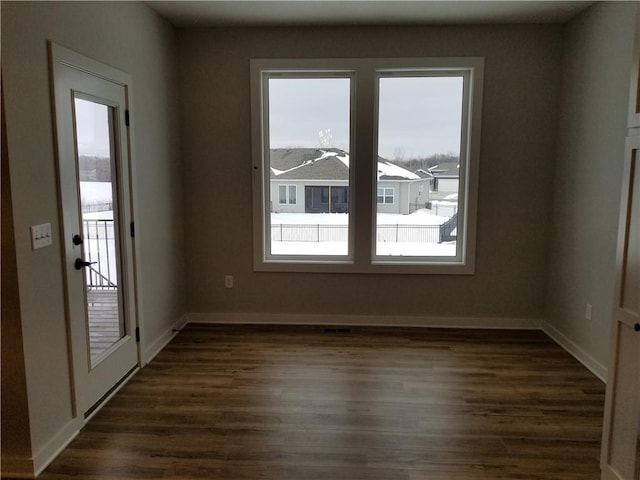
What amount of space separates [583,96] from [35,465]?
14.2 ft

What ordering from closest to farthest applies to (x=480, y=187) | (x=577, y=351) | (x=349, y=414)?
(x=349, y=414)
(x=577, y=351)
(x=480, y=187)

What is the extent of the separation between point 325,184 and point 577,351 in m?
2.54

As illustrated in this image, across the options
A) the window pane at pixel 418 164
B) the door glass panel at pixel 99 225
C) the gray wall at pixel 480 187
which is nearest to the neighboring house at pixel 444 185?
the window pane at pixel 418 164

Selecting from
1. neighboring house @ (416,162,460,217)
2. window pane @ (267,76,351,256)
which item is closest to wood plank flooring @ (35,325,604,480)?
window pane @ (267,76,351,256)

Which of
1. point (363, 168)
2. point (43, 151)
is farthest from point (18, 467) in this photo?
point (363, 168)

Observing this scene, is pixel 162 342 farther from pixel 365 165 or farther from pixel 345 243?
pixel 365 165

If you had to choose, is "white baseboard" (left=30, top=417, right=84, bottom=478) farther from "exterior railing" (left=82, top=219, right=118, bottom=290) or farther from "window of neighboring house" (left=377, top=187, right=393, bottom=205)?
"window of neighboring house" (left=377, top=187, right=393, bottom=205)

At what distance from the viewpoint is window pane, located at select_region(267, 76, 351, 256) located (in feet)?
13.4

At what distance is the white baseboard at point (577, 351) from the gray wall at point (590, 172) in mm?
24

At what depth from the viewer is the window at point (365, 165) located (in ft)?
13.0

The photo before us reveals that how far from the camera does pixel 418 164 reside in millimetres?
4121

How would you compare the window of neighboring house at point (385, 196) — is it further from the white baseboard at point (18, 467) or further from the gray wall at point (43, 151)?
the white baseboard at point (18, 467)

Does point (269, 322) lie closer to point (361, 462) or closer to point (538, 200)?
point (361, 462)

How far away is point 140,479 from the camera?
6.95 ft
